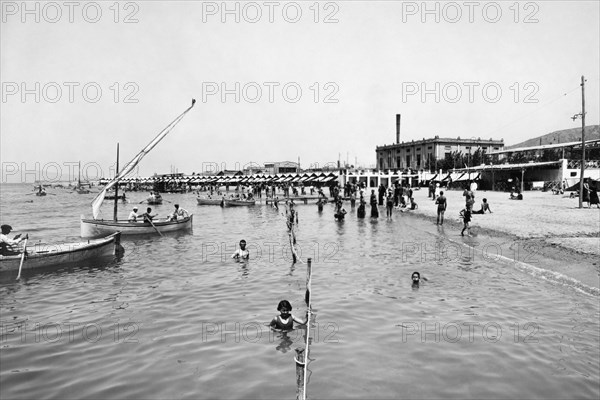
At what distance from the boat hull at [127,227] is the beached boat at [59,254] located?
18.1 feet

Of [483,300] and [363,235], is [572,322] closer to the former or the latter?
[483,300]

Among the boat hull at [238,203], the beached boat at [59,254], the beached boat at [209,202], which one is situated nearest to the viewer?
the beached boat at [59,254]

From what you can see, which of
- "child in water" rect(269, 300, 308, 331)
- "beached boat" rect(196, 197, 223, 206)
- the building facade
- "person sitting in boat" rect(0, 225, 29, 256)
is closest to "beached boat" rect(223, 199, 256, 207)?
"beached boat" rect(196, 197, 223, 206)

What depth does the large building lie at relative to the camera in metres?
85.0

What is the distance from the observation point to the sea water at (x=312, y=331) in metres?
7.34

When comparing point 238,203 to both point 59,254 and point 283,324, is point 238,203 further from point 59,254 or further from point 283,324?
point 283,324

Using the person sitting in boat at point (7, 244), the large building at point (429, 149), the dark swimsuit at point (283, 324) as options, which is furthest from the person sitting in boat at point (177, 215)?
the large building at point (429, 149)

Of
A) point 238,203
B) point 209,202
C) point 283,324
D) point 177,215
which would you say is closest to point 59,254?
point 283,324

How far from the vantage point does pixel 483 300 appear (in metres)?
12.2

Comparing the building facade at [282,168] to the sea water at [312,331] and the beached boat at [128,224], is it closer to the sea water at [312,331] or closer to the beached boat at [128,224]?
the beached boat at [128,224]

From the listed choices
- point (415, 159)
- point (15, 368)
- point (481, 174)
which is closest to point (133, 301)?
point (15, 368)

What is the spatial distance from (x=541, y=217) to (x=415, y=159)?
6633 centimetres

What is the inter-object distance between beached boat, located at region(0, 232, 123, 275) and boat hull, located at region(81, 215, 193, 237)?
5.53 meters

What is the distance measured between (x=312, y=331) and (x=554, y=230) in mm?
16601
